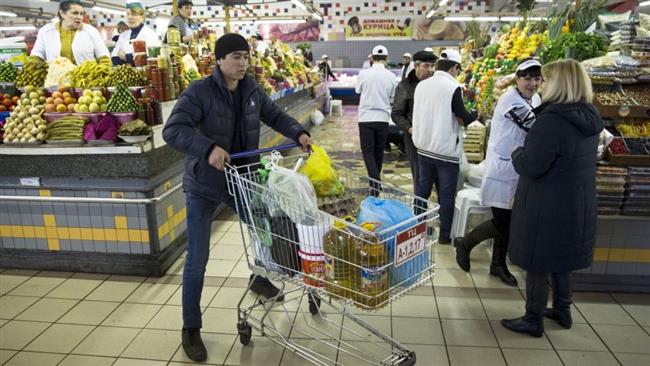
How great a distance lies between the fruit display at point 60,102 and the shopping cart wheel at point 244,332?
231cm

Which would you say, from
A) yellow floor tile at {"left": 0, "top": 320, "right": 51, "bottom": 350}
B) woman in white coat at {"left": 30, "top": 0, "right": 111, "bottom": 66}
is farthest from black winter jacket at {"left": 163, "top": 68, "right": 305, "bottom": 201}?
woman in white coat at {"left": 30, "top": 0, "right": 111, "bottom": 66}

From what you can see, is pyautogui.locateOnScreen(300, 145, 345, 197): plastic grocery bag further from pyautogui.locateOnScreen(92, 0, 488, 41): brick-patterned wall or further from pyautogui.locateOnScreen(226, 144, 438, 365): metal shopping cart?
pyautogui.locateOnScreen(92, 0, 488, 41): brick-patterned wall

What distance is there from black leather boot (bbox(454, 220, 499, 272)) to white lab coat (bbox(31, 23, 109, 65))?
13.5 feet

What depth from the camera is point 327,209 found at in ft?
7.97

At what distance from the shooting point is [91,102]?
377cm

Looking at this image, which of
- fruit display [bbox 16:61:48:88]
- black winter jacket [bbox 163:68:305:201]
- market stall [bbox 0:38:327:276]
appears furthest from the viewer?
fruit display [bbox 16:61:48:88]

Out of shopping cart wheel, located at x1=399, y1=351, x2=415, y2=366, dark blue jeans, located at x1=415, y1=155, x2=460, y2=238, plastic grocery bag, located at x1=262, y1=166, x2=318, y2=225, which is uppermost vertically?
plastic grocery bag, located at x1=262, y1=166, x2=318, y2=225

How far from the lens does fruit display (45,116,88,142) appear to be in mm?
3594

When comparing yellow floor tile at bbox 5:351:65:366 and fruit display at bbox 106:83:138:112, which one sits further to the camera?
fruit display at bbox 106:83:138:112

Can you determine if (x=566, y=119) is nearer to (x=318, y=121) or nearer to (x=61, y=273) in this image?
(x=61, y=273)

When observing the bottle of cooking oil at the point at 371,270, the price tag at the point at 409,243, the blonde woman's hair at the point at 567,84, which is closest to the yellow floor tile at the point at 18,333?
the bottle of cooking oil at the point at 371,270

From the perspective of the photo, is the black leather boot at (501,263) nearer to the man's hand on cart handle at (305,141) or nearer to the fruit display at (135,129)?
the man's hand on cart handle at (305,141)

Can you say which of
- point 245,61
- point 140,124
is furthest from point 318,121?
point 245,61

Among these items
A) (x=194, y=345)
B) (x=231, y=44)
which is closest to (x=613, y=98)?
(x=231, y=44)
